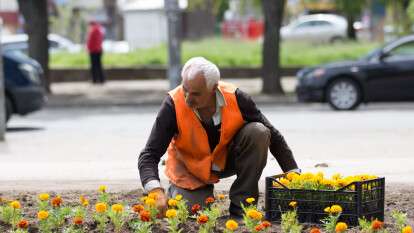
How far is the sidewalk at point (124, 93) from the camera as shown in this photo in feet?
80.2

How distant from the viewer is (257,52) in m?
34.4

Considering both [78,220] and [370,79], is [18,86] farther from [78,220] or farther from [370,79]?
[78,220]

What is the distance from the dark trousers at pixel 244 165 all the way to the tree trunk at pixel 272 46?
17.7m

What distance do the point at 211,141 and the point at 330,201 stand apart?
0.93 meters

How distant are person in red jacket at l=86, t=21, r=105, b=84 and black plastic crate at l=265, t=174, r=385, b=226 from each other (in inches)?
875

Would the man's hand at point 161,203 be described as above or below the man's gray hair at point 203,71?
below

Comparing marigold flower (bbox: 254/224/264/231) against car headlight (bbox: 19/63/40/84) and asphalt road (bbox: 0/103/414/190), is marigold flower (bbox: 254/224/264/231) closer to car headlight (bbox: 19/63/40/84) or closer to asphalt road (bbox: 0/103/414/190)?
asphalt road (bbox: 0/103/414/190)

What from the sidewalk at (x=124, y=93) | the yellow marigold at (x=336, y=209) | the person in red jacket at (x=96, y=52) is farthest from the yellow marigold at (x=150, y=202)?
the person in red jacket at (x=96, y=52)

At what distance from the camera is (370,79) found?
20938 millimetres

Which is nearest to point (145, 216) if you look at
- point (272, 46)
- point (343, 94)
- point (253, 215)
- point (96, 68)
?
point (253, 215)

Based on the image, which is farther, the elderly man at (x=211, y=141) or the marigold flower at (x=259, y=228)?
the elderly man at (x=211, y=141)

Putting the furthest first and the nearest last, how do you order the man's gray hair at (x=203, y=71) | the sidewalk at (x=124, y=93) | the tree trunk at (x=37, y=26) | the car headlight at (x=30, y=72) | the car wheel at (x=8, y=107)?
1. the tree trunk at (x=37, y=26)
2. the sidewalk at (x=124, y=93)
3. the car headlight at (x=30, y=72)
4. the car wheel at (x=8, y=107)
5. the man's gray hair at (x=203, y=71)

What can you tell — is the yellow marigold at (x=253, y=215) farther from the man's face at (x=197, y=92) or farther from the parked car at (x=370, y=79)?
the parked car at (x=370, y=79)

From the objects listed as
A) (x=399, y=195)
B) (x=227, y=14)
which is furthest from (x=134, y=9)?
(x=399, y=195)
